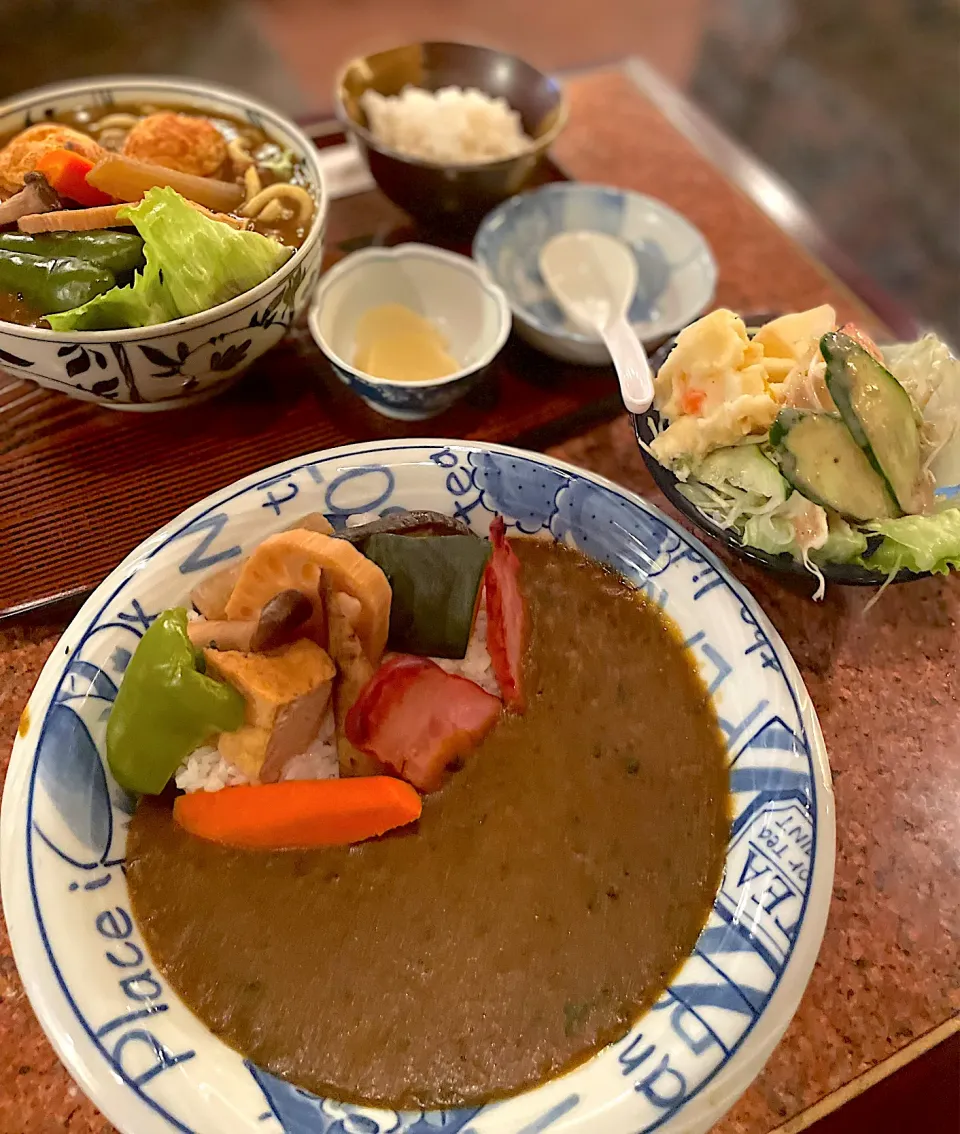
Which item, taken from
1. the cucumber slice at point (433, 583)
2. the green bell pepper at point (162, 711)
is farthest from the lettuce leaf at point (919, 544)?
the green bell pepper at point (162, 711)

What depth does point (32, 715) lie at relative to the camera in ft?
4.87

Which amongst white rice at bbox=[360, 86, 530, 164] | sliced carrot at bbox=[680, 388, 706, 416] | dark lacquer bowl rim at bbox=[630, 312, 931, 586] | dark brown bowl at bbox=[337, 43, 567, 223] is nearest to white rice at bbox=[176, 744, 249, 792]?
dark lacquer bowl rim at bbox=[630, 312, 931, 586]

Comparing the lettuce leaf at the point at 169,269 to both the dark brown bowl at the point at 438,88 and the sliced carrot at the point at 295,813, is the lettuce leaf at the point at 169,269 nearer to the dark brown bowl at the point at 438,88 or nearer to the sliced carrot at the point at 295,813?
the dark brown bowl at the point at 438,88

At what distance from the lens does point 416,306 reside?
2301 millimetres

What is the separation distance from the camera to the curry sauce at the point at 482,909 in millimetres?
1334

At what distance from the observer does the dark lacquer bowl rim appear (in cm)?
169

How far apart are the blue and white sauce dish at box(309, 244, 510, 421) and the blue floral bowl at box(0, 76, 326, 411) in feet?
0.46

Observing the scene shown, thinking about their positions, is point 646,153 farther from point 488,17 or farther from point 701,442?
point 488,17

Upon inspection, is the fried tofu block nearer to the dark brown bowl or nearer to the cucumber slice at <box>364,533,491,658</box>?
the cucumber slice at <box>364,533,491,658</box>

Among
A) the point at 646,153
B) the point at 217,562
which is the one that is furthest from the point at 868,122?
the point at 217,562

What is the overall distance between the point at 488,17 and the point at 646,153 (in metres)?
4.20

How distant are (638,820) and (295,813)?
1.95 ft

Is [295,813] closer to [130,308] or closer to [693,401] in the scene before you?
[130,308]

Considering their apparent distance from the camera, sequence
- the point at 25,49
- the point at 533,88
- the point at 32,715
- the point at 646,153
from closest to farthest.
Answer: the point at 32,715
the point at 533,88
the point at 646,153
the point at 25,49
